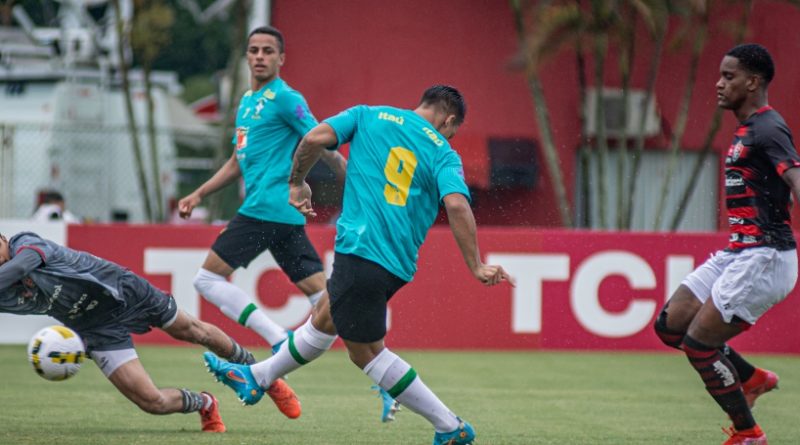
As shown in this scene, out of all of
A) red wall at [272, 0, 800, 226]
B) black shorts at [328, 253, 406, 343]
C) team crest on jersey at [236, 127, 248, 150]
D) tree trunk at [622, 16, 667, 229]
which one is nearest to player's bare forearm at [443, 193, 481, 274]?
black shorts at [328, 253, 406, 343]

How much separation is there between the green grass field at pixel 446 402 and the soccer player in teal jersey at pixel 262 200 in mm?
812

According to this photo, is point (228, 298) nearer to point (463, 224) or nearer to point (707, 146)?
point (463, 224)

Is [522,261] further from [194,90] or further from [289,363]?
[194,90]

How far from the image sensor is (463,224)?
6199 mm

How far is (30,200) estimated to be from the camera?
1808 centimetres

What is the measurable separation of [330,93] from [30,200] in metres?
4.76

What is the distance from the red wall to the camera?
19.8 metres

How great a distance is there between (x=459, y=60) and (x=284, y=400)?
43.1 feet

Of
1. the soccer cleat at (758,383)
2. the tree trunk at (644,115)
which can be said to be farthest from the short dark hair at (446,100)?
the tree trunk at (644,115)

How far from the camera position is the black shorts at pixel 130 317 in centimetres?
711

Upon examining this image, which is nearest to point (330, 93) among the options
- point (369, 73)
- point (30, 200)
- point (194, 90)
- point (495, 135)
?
point (369, 73)

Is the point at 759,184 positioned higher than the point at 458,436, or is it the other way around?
the point at 759,184

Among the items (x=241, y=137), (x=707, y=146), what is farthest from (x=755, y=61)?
(x=707, y=146)

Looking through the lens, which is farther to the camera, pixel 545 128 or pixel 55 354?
pixel 545 128
